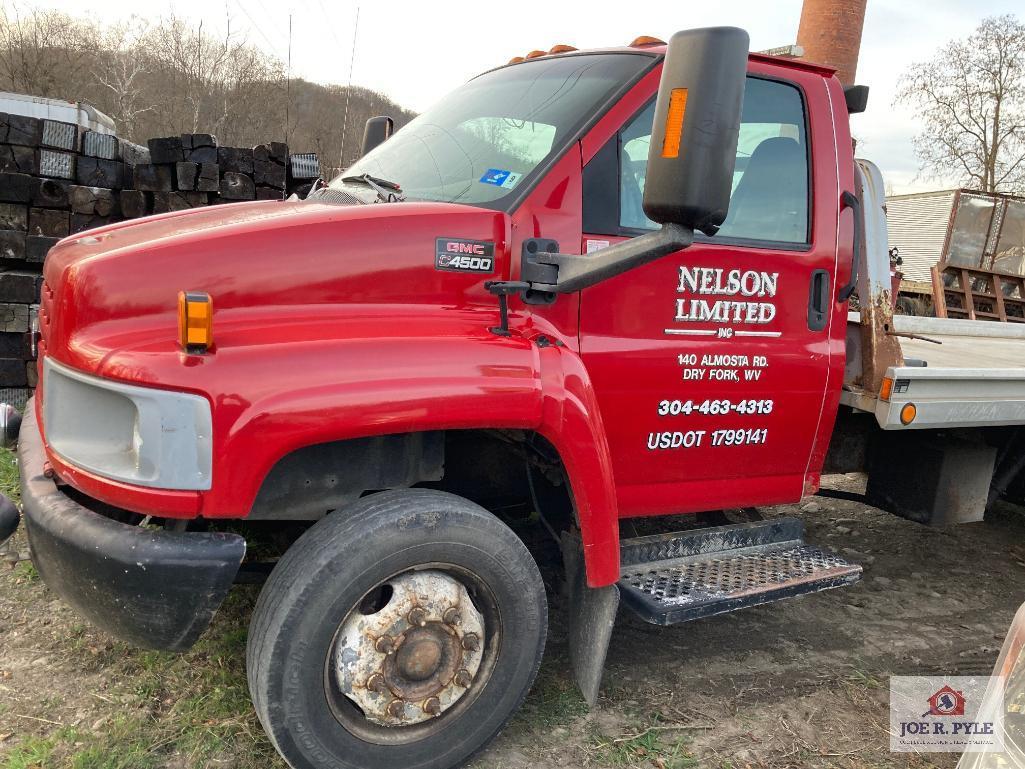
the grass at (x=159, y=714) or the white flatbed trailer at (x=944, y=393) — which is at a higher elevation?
the white flatbed trailer at (x=944, y=393)

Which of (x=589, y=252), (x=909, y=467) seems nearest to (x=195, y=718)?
(x=589, y=252)

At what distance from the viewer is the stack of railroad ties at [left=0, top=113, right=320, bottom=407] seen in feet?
19.7

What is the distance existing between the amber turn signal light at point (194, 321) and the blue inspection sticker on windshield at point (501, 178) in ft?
3.47

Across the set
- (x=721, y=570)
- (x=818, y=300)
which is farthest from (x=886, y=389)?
(x=721, y=570)

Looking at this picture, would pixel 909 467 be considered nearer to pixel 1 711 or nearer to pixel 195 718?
pixel 195 718

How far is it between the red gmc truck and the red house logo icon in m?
0.74

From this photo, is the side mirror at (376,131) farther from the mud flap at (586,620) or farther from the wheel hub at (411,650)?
the wheel hub at (411,650)

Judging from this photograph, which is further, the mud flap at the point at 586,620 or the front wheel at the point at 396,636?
the mud flap at the point at 586,620

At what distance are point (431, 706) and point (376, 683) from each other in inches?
7.6

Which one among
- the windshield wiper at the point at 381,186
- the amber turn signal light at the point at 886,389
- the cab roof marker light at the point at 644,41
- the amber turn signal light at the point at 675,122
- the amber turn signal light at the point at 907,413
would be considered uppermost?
the cab roof marker light at the point at 644,41

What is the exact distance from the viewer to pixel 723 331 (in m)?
2.93

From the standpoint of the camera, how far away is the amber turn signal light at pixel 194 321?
2062 millimetres

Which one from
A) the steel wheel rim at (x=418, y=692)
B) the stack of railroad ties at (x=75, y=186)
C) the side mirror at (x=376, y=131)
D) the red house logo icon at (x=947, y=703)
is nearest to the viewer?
the steel wheel rim at (x=418, y=692)

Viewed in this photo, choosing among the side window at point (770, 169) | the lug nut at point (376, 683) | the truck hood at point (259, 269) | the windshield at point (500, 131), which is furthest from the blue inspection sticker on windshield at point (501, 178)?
the lug nut at point (376, 683)
